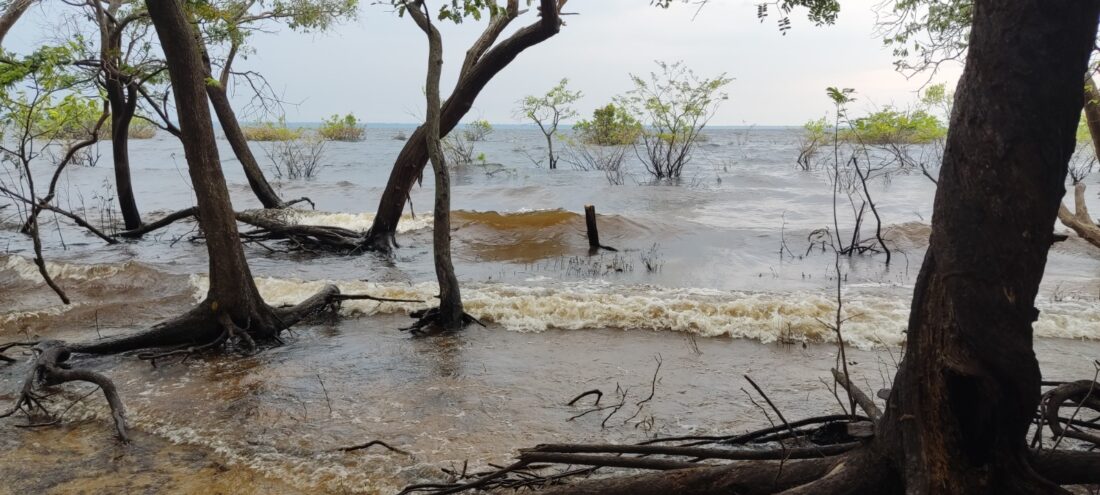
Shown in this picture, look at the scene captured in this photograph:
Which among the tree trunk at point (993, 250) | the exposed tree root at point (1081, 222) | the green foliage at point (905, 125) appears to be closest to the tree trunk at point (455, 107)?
the exposed tree root at point (1081, 222)

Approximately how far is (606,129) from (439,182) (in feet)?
79.4

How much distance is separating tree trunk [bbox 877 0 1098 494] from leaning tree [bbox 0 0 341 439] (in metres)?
6.14

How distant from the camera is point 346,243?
12.8 metres

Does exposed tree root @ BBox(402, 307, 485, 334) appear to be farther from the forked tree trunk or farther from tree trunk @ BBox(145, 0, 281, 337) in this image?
the forked tree trunk

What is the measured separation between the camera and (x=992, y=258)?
2.12m

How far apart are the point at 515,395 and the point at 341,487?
6.16 ft

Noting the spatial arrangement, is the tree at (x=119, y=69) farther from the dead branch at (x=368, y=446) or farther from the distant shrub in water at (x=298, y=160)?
the distant shrub in water at (x=298, y=160)

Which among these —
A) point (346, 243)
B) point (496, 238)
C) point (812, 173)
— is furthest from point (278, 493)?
point (812, 173)

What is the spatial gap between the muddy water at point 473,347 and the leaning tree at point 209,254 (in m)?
0.30

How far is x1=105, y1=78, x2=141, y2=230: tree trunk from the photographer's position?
11780 millimetres

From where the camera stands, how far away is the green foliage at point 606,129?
93.7 feet

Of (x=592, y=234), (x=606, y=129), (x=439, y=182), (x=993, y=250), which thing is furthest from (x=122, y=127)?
(x=606, y=129)

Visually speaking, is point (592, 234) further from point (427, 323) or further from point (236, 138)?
point (236, 138)

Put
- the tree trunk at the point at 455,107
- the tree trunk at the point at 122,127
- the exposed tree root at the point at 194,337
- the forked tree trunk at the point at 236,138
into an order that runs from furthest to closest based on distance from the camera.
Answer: the forked tree trunk at the point at 236,138 → the tree trunk at the point at 122,127 → the tree trunk at the point at 455,107 → the exposed tree root at the point at 194,337
